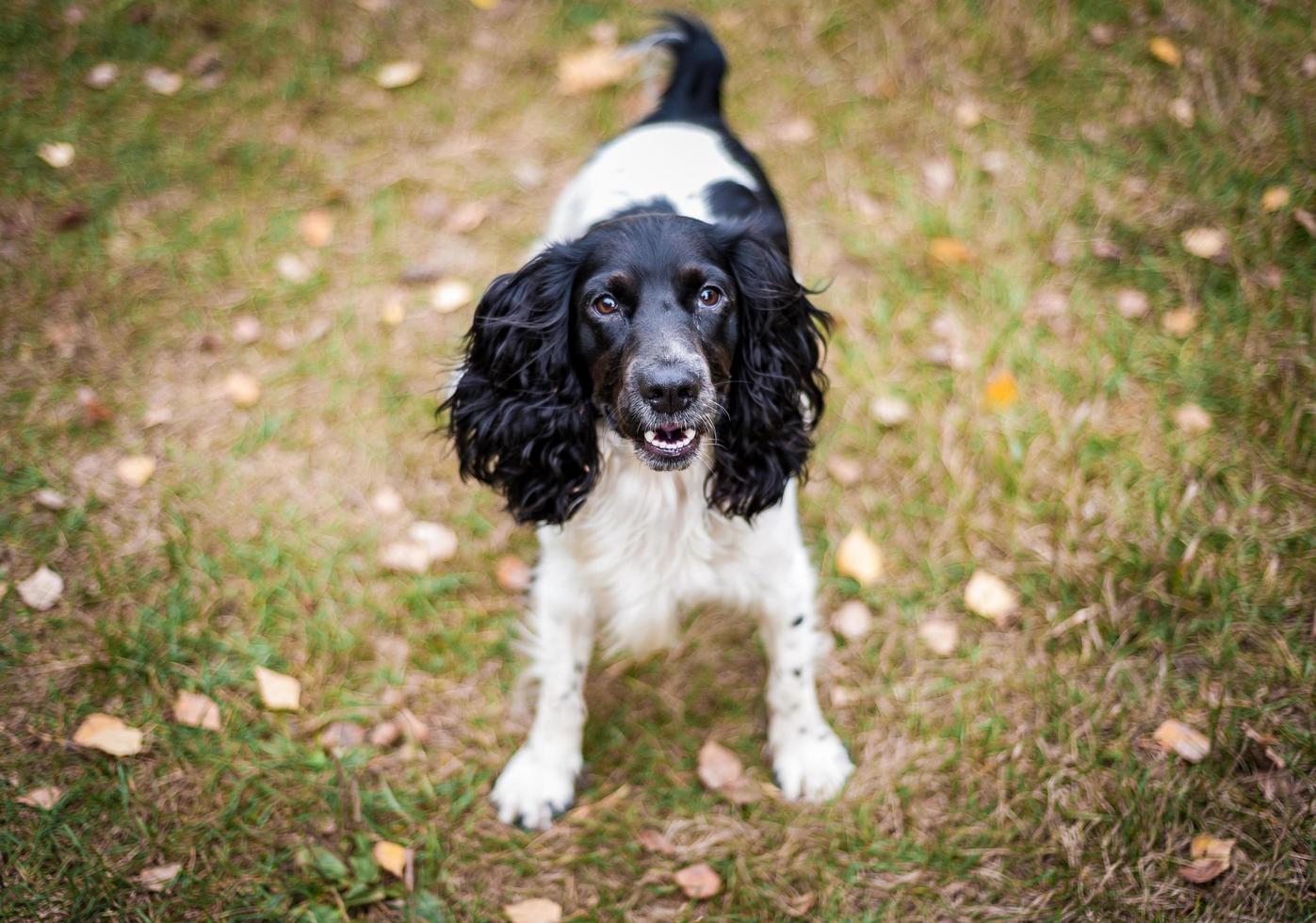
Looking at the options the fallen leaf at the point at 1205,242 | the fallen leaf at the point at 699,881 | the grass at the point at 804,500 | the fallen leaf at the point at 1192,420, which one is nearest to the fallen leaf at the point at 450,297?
the grass at the point at 804,500

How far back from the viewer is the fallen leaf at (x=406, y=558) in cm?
343

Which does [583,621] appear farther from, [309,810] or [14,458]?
[14,458]

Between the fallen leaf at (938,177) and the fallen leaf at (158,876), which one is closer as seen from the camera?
the fallen leaf at (158,876)

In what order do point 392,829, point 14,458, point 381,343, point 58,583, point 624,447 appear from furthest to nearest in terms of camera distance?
point 381,343
point 14,458
point 58,583
point 392,829
point 624,447

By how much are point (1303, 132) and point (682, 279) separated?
355cm

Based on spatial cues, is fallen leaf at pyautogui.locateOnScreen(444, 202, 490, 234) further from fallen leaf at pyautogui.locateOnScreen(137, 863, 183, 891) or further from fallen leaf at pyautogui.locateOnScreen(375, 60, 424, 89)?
fallen leaf at pyautogui.locateOnScreen(137, 863, 183, 891)

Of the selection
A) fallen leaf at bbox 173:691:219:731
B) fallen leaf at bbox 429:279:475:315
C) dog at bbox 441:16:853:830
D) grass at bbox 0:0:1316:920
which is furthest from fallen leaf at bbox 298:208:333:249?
fallen leaf at bbox 173:691:219:731

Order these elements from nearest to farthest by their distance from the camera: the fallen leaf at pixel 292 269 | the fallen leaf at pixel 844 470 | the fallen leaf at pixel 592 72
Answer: the fallen leaf at pixel 844 470, the fallen leaf at pixel 292 269, the fallen leaf at pixel 592 72

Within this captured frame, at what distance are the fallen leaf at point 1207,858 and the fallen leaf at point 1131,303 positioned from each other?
211cm

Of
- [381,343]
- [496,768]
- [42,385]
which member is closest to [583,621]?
[496,768]

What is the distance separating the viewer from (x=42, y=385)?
387 centimetres

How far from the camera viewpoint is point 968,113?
4.64m

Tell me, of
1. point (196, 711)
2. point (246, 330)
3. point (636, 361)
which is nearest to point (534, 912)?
point (196, 711)

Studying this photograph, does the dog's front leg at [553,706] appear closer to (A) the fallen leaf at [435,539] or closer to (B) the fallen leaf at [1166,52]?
(A) the fallen leaf at [435,539]
